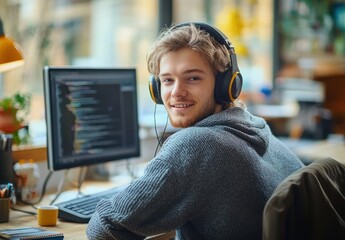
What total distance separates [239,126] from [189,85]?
203mm

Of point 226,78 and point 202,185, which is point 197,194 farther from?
point 226,78

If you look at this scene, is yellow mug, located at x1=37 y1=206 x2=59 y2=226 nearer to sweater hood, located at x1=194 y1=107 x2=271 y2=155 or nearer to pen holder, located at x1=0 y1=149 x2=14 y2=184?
pen holder, located at x1=0 y1=149 x2=14 y2=184

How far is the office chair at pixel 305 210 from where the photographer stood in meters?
1.22

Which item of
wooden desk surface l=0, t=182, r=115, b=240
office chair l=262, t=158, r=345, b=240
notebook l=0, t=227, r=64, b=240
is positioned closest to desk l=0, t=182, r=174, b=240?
wooden desk surface l=0, t=182, r=115, b=240

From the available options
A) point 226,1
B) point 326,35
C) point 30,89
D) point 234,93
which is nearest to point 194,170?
point 234,93

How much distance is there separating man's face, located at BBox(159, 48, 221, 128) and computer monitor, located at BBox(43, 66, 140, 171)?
0.47 metres

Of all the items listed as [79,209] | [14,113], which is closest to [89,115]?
[14,113]

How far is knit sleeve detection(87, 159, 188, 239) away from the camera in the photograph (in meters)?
1.34

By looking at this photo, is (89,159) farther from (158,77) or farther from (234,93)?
(234,93)

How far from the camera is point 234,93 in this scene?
161cm

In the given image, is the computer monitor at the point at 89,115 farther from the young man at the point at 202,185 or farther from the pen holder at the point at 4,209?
the young man at the point at 202,185

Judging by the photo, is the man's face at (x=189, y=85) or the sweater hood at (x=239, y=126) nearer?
the sweater hood at (x=239, y=126)

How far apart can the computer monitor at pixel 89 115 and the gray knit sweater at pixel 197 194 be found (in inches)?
21.5

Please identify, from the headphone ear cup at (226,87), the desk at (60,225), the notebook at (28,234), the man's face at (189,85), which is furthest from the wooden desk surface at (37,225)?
the headphone ear cup at (226,87)
